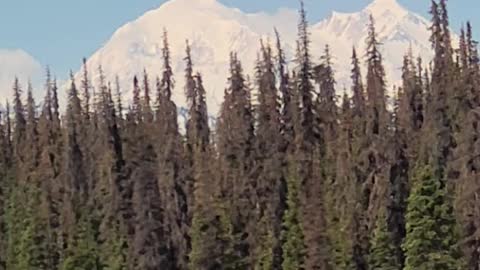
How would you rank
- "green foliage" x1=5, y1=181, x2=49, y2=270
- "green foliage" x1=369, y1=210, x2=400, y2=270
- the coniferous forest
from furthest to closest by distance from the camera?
"green foliage" x1=5, y1=181, x2=49, y2=270 < "green foliage" x1=369, y1=210, x2=400, y2=270 < the coniferous forest

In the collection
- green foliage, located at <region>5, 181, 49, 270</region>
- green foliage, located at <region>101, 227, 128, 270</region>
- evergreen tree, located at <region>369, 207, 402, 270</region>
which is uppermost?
green foliage, located at <region>5, 181, 49, 270</region>

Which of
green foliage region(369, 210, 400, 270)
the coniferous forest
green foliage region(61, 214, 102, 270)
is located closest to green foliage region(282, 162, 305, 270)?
the coniferous forest

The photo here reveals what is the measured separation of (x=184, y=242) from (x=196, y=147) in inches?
452

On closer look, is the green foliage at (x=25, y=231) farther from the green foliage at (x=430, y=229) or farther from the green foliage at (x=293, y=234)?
the green foliage at (x=430, y=229)

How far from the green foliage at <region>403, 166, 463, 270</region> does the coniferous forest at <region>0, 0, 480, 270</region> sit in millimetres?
74

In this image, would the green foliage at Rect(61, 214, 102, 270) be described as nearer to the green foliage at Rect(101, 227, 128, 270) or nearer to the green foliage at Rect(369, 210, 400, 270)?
the green foliage at Rect(101, 227, 128, 270)

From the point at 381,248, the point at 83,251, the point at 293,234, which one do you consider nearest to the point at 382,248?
the point at 381,248

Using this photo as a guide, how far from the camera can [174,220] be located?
8088 centimetres

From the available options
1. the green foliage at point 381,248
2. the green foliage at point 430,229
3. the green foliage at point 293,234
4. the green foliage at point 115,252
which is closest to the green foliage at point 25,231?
the green foliage at point 115,252

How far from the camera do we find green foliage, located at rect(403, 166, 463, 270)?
6062 cm

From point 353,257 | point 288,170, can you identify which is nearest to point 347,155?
point 288,170

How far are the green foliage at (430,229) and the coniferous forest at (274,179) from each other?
0.07 metres

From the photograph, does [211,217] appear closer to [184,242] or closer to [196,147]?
[184,242]

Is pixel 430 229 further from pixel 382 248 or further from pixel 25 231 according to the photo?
pixel 25 231
